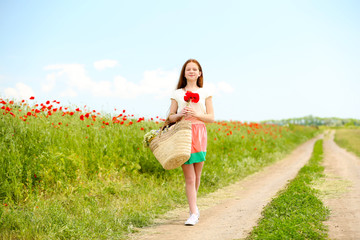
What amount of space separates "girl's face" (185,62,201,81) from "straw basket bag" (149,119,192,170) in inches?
31.2

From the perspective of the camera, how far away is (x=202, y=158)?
5652 millimetres

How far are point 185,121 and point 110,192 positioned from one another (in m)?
3.00

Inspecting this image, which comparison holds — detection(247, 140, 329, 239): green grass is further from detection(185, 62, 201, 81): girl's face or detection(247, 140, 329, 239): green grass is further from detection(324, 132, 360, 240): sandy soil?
detection(185, 62, 201, 81): girl's face

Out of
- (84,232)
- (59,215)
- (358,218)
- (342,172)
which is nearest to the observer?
(84,232)

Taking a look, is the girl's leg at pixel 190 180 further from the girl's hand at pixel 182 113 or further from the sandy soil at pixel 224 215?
the girl's hand at pixel 182 113

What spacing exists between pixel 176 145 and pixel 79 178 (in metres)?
3.30

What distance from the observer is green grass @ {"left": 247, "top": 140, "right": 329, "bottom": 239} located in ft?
16.5

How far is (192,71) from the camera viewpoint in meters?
5.74

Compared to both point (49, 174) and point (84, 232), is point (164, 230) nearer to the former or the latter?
point (84, 232)

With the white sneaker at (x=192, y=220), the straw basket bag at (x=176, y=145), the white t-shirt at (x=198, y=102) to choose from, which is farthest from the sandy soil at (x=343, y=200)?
the white t-shirt at (x=198, y=102)

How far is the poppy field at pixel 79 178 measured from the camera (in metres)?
5.56

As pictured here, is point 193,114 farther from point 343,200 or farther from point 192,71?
point 343,200

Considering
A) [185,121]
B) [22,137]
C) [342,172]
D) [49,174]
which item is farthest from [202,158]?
[342,172]

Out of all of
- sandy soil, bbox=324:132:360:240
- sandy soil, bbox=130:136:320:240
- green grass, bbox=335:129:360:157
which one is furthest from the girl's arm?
green grass, bbox=335:129:360:157
